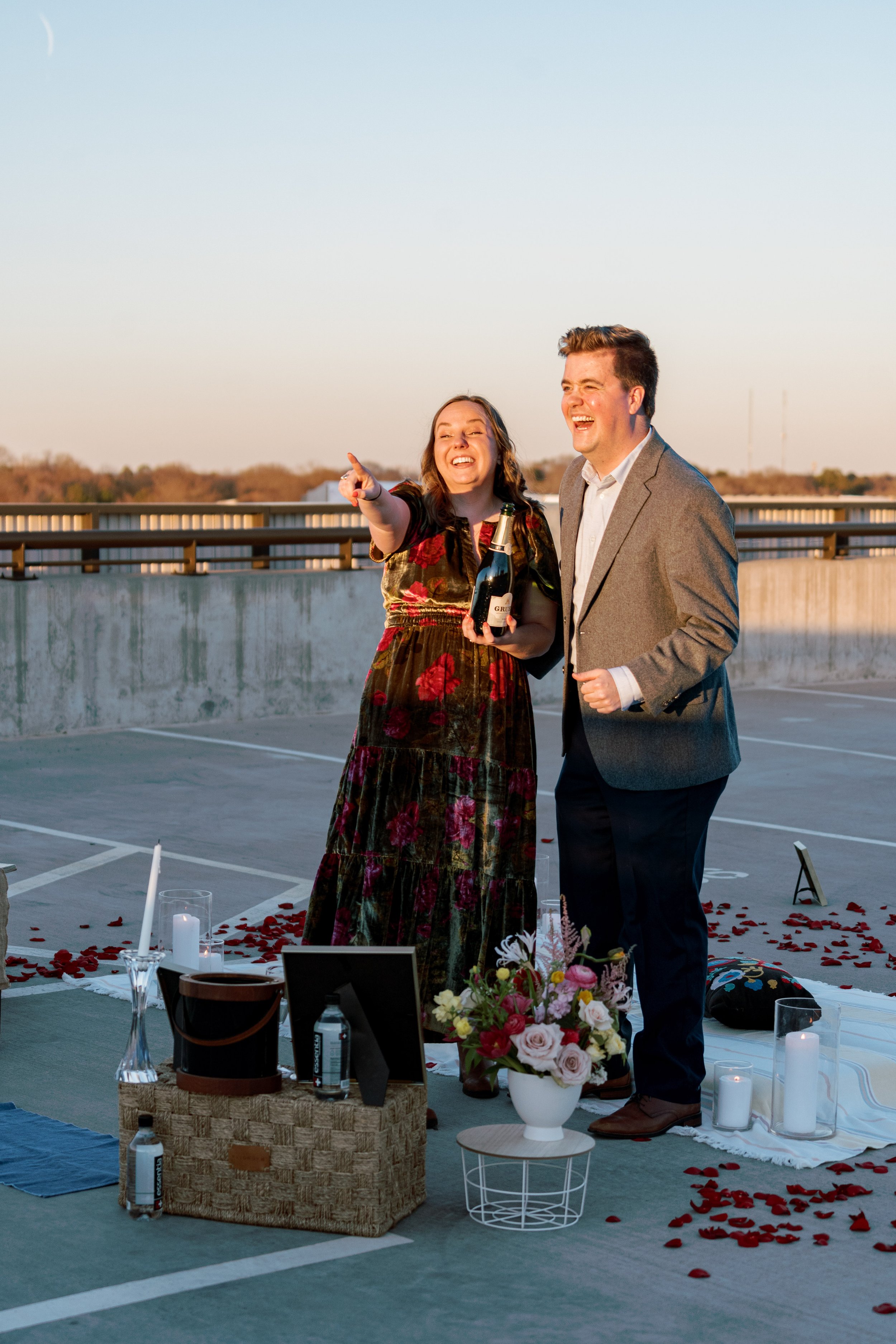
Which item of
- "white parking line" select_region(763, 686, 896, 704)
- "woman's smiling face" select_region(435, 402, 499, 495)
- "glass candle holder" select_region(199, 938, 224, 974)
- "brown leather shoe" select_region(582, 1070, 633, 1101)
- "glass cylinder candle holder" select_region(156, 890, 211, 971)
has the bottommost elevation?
"brown leather shoe" select_region(582, 1070, 633, 1101)

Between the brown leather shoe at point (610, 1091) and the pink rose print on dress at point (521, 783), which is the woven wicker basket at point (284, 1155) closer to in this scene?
the brown leather shoe at point (610, 1091)

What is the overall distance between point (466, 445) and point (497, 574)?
1.34 ft

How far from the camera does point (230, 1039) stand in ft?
13.2

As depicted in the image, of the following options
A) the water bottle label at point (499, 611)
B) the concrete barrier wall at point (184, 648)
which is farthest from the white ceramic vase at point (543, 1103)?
the concrete barrier wall at point (184, 648)

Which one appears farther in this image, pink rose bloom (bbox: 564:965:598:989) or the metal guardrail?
the metal guardrail

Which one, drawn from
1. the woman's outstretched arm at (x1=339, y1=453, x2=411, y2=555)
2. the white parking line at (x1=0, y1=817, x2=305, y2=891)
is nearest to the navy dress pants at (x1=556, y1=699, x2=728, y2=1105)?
the woman's outstretched arm at (x1=339, y1=453, x2=411, y2=555)

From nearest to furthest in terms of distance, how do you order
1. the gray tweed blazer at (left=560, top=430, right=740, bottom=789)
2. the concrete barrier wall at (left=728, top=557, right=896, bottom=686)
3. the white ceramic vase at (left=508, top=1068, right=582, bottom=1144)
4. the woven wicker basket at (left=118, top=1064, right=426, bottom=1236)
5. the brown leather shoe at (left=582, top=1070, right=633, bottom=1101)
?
the woven wicker basket at (left=118, top=1064, right=426, bottom=1236) < the white ceramic vase at (left=508, top=1068, right=582, bottom=1144) < the gray tweed blazer at (left=560, top=430, right=740, bottom=789) < the brown leather shoe at (left=582, top=1070, right=633, bottom=1101) < the concrete barrier wall at (left=728, top=557, right=896, bottom=686)

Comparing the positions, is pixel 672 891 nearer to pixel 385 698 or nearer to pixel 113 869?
pixel 385 698

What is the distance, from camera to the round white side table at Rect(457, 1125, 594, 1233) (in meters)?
4.04

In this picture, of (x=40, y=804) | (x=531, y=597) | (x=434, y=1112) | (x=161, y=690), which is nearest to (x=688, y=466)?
(x=531, y=597)

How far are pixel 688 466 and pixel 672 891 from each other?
122 cm

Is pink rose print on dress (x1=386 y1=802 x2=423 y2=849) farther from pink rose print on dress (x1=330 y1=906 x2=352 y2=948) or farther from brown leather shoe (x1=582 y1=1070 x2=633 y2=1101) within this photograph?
brown leather shoe (x1=582 y1=1070 x2=633 y2=1101)

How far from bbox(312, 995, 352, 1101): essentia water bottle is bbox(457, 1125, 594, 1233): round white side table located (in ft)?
1.21

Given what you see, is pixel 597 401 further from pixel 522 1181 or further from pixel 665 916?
pixel 522 1181
